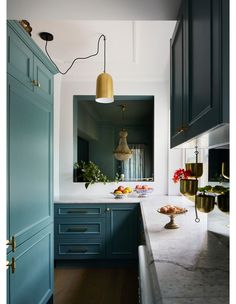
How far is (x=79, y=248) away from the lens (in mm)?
3123

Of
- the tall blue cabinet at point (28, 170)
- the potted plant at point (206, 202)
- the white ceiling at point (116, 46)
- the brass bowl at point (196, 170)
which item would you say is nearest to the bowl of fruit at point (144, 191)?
the tall blue cabinet at point (28, 170)

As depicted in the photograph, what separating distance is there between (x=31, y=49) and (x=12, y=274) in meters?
1.51

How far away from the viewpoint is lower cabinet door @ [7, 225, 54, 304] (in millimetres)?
1473

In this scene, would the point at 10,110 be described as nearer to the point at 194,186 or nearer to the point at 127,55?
the point at 194,186

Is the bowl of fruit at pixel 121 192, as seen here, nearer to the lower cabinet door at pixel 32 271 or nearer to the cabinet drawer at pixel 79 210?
the cabinet drawer at pixel 79 210

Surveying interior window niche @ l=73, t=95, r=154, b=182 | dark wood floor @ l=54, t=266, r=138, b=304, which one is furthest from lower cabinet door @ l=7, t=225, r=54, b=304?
interior window niche @ l=73, t=95, r=154, b=182

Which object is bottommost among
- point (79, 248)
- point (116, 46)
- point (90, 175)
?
point (79, 248)

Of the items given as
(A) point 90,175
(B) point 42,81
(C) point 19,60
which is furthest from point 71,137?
(C) point 19,60

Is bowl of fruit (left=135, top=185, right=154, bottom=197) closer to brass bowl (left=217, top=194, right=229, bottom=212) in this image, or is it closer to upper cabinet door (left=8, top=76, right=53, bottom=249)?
upper cabinet door (left=8, top=76, right=53, bottom=249)

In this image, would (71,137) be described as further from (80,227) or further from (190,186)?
(190,186)

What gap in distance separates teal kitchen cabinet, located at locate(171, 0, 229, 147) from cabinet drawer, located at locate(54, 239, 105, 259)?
2223 millimetres

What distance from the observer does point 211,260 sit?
114cm

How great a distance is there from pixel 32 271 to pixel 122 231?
1.54 m
